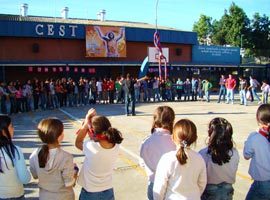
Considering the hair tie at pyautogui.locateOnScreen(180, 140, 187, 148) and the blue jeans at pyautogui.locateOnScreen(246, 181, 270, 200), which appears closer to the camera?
the hair tie at pyautogui.locateOnScreen(180, 140, 187, 148)

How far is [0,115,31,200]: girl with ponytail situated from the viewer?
150 inches

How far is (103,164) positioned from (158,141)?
2.30ft

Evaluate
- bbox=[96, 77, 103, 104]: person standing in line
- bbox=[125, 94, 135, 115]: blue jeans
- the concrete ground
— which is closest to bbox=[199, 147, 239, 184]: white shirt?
the concrete ground

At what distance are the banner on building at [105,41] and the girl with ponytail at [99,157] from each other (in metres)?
29.9

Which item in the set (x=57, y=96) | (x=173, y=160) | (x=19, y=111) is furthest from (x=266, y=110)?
(x=57, y=96)

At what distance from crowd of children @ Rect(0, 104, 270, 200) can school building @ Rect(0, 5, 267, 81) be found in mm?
26078

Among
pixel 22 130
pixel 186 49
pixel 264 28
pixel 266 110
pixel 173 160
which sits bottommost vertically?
pixel 22 130

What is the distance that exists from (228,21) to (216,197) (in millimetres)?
61318

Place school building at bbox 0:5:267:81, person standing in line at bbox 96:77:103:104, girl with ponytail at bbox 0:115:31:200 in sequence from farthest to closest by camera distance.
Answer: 1. school building at bbox 0:5:267:81
2. person standing in line at bbox 96:77:103:104
3. girl with ponytail at bbox 0:115:31:200

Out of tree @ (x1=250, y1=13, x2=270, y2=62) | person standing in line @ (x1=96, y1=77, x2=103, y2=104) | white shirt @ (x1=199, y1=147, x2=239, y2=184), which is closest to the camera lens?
white shirt @ (x1=199, y1=147, x2=239, y2=184)

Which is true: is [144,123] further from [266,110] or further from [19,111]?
[266,110]

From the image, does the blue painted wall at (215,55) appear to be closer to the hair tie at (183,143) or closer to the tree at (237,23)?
the tree at (237,23)

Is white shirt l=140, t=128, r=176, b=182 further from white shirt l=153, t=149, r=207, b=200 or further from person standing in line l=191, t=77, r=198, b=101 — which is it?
person standing in line l=191, t=77, r=198, b=101

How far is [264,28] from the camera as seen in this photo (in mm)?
62188
